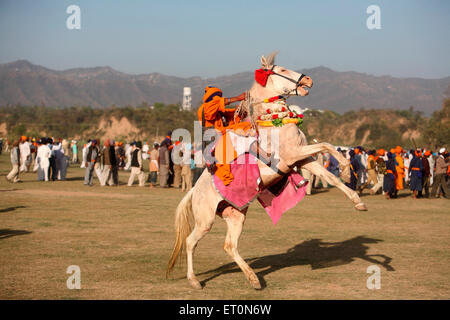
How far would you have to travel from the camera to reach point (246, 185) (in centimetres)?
730

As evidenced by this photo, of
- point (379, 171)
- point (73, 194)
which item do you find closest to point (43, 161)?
point (73, 194)

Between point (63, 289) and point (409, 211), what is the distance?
12760mm

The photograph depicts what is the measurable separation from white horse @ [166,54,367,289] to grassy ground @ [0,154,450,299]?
0.54 m

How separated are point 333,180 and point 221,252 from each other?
351 cm

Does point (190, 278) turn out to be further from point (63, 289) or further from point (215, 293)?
→ point (63, 289)

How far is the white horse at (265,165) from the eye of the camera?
705 cm

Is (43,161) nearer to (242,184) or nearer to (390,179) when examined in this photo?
(390,179)

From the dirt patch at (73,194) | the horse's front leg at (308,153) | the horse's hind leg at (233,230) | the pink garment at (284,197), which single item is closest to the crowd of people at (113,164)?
the dirt patch at (73,194)

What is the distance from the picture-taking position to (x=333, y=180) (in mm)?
6945

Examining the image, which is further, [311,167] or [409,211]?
[409,211]

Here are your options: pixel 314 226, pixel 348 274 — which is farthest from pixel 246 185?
pixel 314 226

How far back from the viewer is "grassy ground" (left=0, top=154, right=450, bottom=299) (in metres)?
6.92

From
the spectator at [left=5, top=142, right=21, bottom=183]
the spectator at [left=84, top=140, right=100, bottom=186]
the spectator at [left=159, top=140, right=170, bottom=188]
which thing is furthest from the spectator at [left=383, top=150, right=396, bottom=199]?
the spectator at [left=5, top=142, right=21, bottom=183]

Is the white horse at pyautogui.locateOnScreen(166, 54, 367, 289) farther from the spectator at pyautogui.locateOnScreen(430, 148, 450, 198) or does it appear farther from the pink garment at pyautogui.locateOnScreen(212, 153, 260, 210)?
the spectator at pyautogui.locateOnScreen(430, 148, 450, 198)
